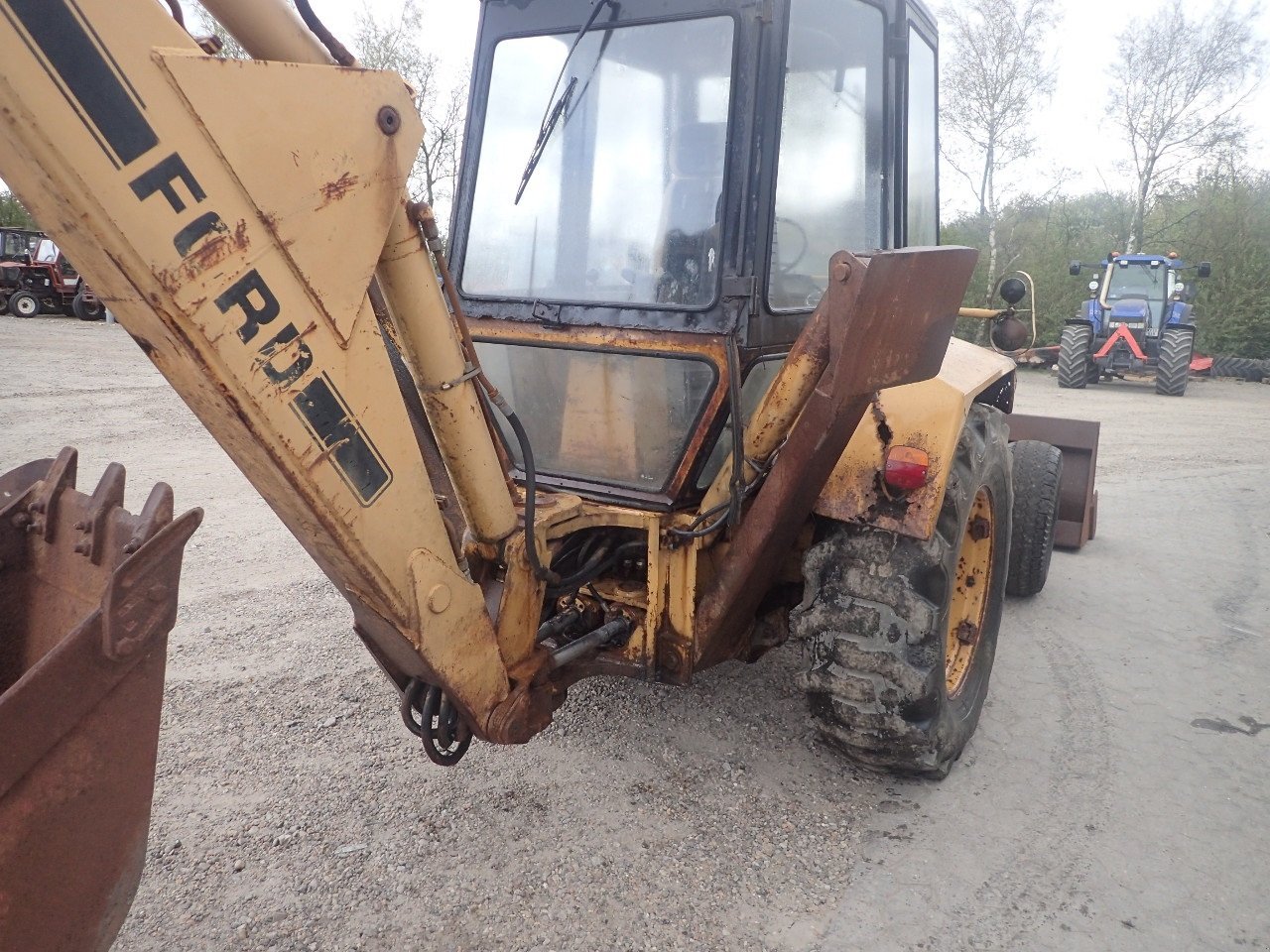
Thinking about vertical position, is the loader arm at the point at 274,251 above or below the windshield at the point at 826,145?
below

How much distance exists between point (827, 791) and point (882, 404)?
4.04 feet

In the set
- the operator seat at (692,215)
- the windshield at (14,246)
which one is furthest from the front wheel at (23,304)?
the operator seat at (692,215)

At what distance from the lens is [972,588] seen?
3459mm

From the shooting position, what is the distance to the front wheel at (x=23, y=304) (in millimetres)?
18766

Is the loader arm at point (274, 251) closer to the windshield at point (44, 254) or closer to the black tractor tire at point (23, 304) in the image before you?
the black tractor tire at point (23, 304)

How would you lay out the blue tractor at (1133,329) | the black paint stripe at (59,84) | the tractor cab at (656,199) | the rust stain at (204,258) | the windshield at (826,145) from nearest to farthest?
1. the black paint stripe at (59,84)
2. the rust stain at (204,258)
3. the tractor cab at (656,199)
4. the windshield at (826,145)
5. the blue tractor at (1133,329)

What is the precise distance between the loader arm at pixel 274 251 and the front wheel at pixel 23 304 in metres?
20.8


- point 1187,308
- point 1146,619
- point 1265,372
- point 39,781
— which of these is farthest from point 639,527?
point 1265,372

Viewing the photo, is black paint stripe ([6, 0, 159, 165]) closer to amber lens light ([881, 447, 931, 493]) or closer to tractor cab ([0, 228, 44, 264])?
amber lens light ([881, 447, 931, 493])

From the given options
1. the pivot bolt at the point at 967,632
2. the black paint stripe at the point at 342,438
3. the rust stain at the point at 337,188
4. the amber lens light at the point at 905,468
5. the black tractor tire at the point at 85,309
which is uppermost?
the rust stain at the point at 337,188

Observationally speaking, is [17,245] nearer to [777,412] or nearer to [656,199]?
[656,199]

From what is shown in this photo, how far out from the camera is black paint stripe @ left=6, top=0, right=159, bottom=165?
4.24 ft

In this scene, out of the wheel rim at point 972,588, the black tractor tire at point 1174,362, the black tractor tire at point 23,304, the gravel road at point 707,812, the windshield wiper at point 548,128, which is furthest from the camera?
the black tractor tire at point 23,304

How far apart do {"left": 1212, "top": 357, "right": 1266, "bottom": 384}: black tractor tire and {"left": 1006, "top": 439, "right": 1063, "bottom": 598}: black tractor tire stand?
16.0 meters
